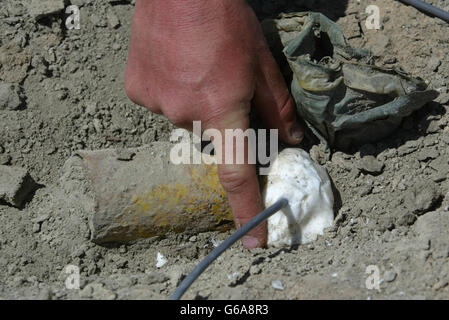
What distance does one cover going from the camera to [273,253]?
204cm

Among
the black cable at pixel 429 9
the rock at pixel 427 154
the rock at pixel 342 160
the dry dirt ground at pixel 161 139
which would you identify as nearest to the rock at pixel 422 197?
the dry dirt ground at pixel 161 139

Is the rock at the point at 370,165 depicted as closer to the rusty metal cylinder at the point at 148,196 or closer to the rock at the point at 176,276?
the rusty metal cylinder at the point at 148,196

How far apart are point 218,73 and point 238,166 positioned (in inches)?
13.0

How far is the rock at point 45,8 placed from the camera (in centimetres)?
264

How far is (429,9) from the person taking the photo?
243 centimetres

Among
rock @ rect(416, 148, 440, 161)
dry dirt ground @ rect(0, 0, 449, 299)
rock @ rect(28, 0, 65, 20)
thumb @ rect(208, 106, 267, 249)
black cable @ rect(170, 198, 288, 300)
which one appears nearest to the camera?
black cable @ rect(170, 198, 288, 300)

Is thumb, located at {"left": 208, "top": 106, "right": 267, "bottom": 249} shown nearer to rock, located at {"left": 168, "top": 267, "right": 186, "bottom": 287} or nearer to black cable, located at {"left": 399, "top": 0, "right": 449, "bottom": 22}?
rock, located at {"left": 168, "top": 267, "right": 186, "bottom": 287}

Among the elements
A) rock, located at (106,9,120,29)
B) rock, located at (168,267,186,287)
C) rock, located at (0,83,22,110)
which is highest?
rock, located at (106,9,120,29)

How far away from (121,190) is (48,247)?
15.0 inches

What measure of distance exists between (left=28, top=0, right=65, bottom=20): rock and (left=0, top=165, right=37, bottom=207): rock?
0.78 metres

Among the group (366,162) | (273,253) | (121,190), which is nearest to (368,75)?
(366,162)

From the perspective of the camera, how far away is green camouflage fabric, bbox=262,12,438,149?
2029 mm

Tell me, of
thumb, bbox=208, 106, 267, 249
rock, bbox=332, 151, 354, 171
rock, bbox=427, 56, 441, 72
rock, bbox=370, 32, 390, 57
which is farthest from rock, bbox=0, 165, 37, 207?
rock, bbox=427, 56, 441, 72

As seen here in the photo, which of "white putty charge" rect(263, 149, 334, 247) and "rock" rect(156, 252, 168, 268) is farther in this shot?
"rock" rect(156, 252, 168, 268)
